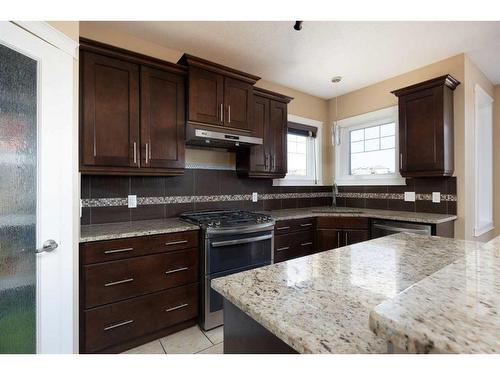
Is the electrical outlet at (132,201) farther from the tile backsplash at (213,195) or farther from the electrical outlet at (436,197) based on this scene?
the electrical outlet at (436,197)

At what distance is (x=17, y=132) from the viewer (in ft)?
4.12

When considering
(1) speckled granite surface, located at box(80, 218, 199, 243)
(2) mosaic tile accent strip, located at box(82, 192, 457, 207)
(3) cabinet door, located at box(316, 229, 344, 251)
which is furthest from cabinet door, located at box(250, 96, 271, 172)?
(1) speckled granite surface, located at box(80, 218, 199, 243)

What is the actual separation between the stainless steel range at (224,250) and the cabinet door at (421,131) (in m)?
1.81

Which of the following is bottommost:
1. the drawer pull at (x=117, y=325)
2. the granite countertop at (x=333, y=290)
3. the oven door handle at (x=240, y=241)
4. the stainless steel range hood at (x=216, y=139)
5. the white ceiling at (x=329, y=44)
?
the drawer pull at (x=117, y=325)

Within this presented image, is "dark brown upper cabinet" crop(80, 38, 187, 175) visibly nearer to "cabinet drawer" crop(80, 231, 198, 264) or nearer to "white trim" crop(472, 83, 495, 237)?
"cabinet drawer" crop(80, 231, 198, 264)

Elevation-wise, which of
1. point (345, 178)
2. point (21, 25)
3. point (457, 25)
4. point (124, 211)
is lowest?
point (124, 211)

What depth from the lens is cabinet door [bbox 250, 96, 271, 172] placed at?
2924mm

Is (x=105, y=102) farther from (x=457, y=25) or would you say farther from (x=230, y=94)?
(x=457, y=25)

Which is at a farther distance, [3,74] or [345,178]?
[345,178]

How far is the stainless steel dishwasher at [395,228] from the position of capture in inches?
96.9

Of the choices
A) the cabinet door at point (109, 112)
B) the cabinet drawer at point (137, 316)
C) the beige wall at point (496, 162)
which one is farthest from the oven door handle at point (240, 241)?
the beige wall at point (496, 162)

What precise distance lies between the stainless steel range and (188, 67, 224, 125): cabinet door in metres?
0.99
